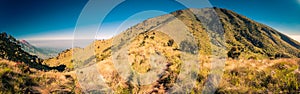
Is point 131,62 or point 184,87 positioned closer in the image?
point 184,87

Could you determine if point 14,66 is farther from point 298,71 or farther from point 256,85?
point 298,71

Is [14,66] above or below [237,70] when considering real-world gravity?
above

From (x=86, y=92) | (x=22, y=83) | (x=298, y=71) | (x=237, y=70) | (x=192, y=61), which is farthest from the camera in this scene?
(x=192, y=61)

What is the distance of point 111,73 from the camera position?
20.4m

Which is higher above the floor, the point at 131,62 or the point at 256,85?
the point at 131,62

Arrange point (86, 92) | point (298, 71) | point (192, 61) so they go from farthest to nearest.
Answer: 1. point (192, 61)
2. point (86, 92)
3. point (298, 71)

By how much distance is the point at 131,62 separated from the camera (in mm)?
20938

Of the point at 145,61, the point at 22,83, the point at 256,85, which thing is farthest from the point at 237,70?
the point at 22,83

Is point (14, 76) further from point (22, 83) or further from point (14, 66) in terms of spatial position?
point (14, 66)

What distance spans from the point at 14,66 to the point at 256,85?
15338 mm

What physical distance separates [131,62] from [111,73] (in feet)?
5.99

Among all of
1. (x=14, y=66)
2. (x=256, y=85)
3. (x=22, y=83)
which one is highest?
(x=14, y=66)

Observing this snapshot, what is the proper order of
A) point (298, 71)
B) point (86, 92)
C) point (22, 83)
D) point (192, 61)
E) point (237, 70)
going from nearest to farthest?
1. point (298, 71)
2. point (22, 83)
3. point (237, 70)
4. point (86, 92)
5. point (192, 61)

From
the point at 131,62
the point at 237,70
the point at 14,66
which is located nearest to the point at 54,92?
the point at 14,66
